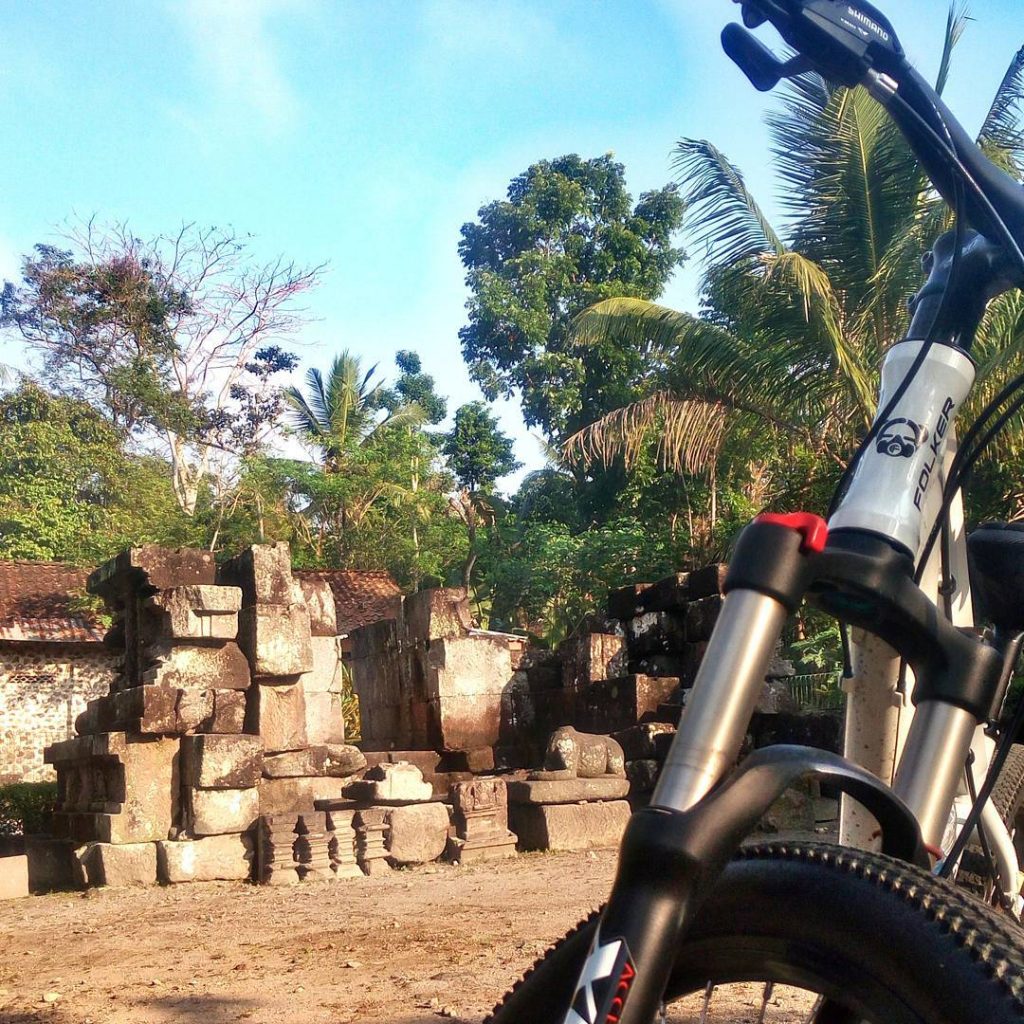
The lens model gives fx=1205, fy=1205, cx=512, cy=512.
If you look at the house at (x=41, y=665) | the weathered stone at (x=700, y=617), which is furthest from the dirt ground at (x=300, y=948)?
the house at (x=41, y=665)

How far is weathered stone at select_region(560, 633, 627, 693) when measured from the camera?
11.9 m

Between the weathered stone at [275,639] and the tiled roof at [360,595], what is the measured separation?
1085cm

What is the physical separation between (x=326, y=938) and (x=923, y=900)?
511 cm

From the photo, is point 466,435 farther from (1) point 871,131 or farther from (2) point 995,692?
(2) point 995,692

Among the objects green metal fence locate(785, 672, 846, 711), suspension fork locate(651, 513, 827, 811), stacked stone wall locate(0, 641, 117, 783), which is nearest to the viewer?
suspension fork locate(651, 513, 827, 811)

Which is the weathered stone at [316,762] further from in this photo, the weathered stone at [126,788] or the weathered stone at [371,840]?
the weathered stone at [371,840]

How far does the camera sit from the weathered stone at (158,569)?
10.0 meters

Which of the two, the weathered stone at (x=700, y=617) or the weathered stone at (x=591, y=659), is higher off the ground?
the weathered stone at (x=700, y=617)

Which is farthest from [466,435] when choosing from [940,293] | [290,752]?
[940,293]

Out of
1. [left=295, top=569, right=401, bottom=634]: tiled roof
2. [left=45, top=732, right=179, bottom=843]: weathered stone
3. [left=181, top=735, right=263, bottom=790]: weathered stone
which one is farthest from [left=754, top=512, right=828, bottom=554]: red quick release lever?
[left=295, top=569, right=401, bottom=634]: tiled roof

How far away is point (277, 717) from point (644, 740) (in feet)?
10.2

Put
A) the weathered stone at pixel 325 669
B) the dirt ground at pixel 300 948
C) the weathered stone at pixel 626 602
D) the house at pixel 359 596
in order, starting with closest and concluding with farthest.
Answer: the dirt ground at pixel 300 948
the weathered stone at pixel 325 669
the weathered stone at pixel 626 602
the house at pixel 359 596

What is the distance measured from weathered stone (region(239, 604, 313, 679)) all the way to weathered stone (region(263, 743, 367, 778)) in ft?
2.20

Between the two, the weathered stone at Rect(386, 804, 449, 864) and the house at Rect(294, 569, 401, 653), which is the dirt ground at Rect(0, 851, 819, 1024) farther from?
the house at Rect(294, 569, 401, 653)
